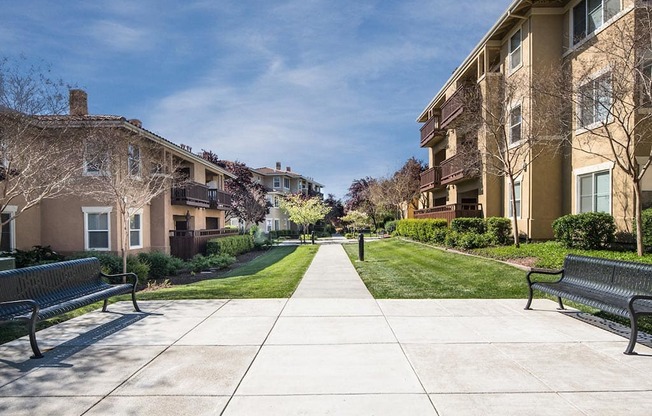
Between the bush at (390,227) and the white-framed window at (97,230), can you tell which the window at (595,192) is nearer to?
the white-framed window at (97,230)

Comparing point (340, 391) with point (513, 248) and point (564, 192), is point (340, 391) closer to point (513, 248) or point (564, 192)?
point (513, 248)

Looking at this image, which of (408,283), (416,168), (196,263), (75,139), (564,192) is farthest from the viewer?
(416,168)

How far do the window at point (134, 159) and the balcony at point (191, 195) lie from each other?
Answer: 3798 mm

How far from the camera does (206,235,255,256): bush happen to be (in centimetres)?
2241

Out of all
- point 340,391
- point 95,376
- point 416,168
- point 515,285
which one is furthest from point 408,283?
point 416,168

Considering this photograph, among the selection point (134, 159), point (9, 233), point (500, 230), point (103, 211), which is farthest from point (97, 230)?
point (500, 230)

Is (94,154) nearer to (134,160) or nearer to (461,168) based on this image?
(134,160)

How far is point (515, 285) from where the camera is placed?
952cm

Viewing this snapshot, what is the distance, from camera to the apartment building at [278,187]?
54656 mm

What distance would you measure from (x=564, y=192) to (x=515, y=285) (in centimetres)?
861

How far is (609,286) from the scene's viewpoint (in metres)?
6.31

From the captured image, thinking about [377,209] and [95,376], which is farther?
[377,209]

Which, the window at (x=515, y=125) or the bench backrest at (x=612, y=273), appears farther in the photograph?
the window at (x=515, y=125)

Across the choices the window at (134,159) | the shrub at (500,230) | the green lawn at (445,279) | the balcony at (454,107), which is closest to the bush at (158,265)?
the window at (134,159)
